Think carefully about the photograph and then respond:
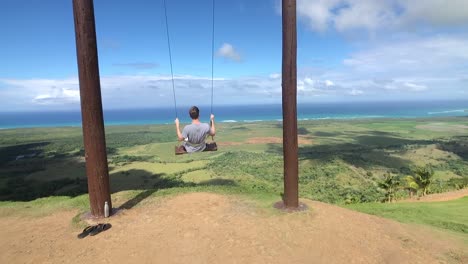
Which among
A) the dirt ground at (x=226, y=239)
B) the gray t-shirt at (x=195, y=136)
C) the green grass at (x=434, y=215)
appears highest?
the gray t-shirt at (x=195, y=136)

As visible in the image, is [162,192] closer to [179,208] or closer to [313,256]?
[179,208]

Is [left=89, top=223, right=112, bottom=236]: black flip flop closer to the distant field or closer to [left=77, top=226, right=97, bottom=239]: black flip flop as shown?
[left=77, top=226, right=97, bottom=239]: black flip flop

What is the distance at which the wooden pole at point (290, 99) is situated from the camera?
7711mm

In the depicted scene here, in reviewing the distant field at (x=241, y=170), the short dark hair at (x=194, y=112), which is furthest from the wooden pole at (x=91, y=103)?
the distant field at (x=241, y=170)

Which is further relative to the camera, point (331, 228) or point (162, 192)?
point (162, 192)

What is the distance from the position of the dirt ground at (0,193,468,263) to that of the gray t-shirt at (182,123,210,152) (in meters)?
1.59

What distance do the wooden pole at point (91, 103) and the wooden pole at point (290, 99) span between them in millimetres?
4512

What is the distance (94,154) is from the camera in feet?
24.5

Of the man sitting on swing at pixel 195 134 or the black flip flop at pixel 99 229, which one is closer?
the black flip flop at pixel 99 229

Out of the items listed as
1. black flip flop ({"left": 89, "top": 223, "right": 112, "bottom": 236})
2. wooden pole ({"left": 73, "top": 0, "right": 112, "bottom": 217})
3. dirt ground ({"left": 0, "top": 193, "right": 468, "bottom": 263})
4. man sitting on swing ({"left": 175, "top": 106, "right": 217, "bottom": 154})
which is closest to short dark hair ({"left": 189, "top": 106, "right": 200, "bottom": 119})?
man sitting on swing ({"left": 175, "top": 106, "right": 217, "bottom": 154})

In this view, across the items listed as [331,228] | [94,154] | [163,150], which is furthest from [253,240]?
[163,150]

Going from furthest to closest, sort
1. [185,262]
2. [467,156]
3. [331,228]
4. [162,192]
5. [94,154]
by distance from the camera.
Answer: [467,156], [162,192], [94,154], [331,228], [185,262]

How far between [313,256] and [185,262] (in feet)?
7.69

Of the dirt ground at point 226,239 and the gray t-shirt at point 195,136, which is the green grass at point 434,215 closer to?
the dirt ground at point 226,239
